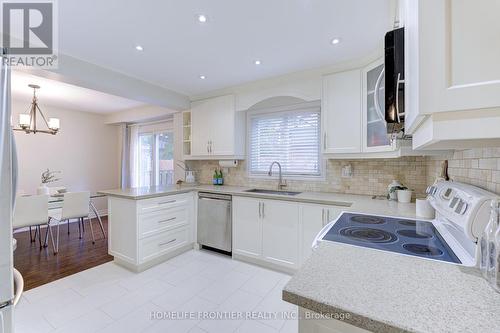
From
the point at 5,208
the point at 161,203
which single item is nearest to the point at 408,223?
the point at 5,208

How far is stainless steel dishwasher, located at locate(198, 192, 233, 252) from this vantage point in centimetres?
283

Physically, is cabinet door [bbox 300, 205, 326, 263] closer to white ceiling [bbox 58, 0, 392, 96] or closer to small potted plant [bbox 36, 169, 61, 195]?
white ceiling [bbox 58, 0, 392, 96]

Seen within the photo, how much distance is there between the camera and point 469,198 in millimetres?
829

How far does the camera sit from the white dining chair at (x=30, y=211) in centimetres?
285

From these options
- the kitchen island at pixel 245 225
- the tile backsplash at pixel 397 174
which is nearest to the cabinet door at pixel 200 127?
the tile backsplash at pixel 397 174

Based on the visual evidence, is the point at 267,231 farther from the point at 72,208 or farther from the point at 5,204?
the point at 72,208

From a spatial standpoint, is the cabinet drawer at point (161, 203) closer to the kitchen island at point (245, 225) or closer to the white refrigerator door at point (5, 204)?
the kitchen island at point (245, 225)

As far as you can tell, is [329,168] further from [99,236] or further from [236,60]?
[99,236]

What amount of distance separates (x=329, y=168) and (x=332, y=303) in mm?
2291

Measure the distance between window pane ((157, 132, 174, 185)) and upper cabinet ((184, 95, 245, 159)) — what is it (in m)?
1.37

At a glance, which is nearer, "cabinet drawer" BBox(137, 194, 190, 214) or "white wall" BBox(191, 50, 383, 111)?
"white wall" BBox(191, 50, 383, 111)

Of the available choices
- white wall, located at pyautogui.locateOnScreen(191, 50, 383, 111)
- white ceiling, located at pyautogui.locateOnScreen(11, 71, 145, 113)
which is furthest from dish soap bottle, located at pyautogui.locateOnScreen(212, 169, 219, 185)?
white ceiling, located at pyautogui.locateOnScreen(11, 71, 145, 113)

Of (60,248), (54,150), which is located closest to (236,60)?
(60,248)

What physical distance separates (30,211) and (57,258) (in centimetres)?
75
